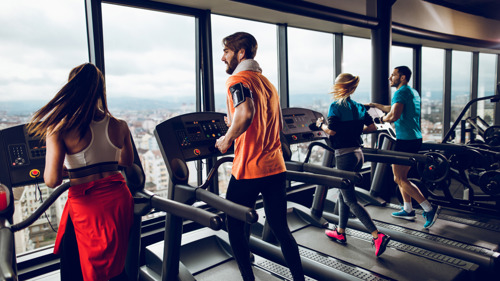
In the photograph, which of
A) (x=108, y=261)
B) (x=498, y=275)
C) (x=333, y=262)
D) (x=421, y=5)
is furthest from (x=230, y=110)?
(x=421, y=5)

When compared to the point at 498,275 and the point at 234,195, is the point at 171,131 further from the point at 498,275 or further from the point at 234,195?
the point at 498,275

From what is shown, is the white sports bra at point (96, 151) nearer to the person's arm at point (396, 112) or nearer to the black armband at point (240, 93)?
the black armband at point (240, 93)

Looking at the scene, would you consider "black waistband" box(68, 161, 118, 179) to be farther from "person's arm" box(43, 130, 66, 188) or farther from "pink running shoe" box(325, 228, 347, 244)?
"pink running shoe" box(325, 228, 347, 244)

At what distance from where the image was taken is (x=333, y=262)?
2986mm

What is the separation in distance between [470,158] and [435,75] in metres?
3.14

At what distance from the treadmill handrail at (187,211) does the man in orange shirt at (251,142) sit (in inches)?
15.7

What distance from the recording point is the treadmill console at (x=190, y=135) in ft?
7.45

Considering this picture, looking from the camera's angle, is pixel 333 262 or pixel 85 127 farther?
pixel 333 262

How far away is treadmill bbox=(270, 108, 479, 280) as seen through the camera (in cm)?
278

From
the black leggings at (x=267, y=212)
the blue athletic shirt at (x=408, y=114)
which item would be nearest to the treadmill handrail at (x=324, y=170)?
the black leggings at (x=267, y=212)

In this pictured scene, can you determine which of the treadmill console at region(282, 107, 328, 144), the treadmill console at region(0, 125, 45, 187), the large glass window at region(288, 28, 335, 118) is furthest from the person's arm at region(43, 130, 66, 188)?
the large glass window at region(288, 28, 335, 118)

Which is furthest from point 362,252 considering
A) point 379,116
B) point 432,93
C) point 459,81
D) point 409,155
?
point 459,81

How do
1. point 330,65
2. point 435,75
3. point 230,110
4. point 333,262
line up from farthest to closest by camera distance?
1. point 435,75
2. point 330,65
3. point 333,262
4. point 230,110

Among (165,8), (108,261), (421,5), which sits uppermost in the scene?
(421,5)
